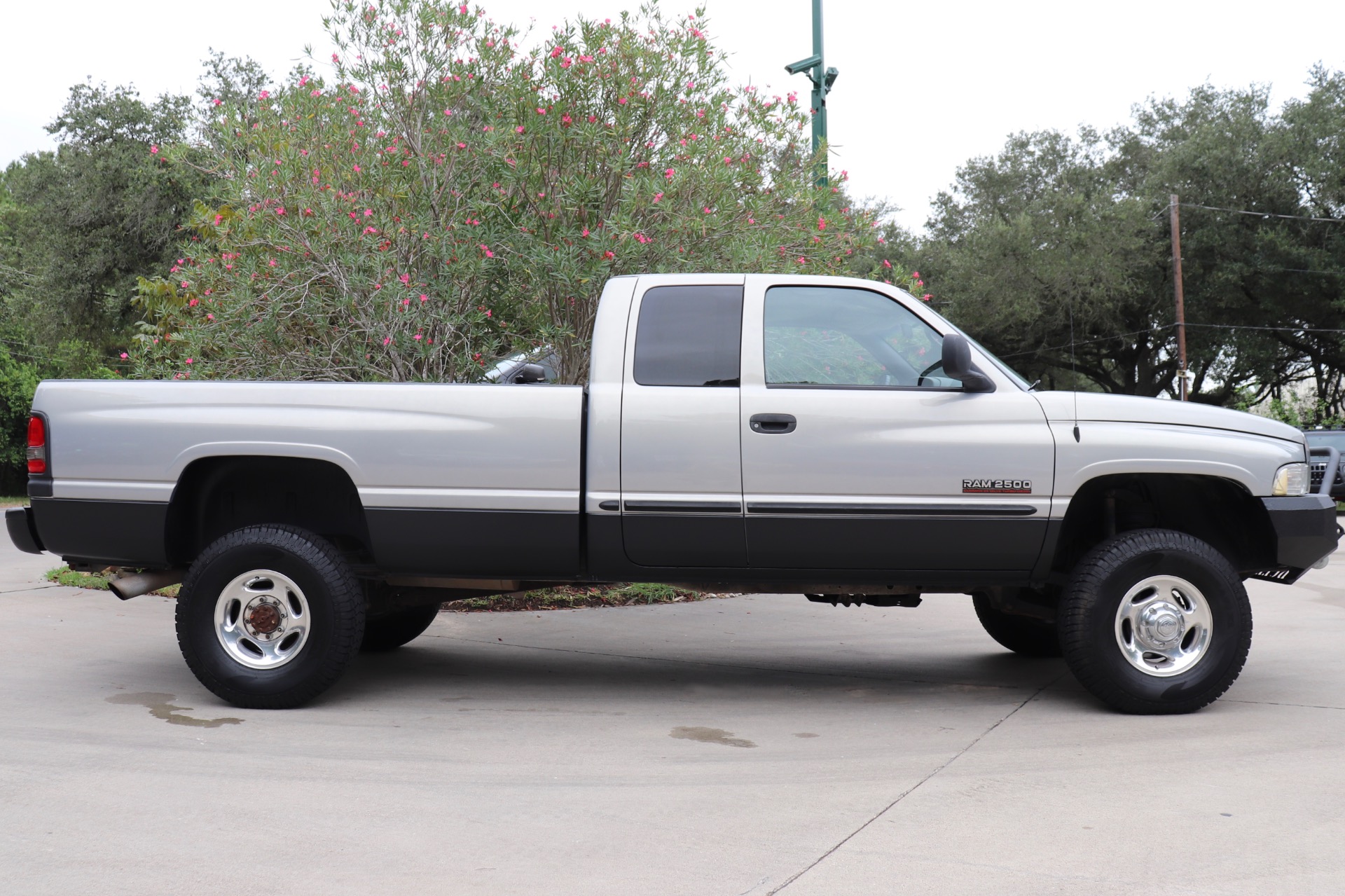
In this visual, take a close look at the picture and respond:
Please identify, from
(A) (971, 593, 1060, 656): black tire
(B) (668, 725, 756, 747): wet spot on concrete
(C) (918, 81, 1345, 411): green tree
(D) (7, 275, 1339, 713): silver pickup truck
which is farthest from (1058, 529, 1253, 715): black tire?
(C) (918, 81, 1345, 411): green tree

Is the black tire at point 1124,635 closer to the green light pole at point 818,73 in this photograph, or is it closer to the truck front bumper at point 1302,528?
the truck front bumper at point 1302,528

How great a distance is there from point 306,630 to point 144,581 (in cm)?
93

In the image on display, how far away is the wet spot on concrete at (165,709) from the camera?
5.36 metres

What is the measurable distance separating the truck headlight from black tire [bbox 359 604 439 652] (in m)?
4.58

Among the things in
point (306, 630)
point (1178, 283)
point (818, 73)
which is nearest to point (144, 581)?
point (306, 630)

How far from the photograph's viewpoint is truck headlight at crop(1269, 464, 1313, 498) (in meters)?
5.58

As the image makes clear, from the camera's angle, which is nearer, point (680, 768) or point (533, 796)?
point (533, 796)

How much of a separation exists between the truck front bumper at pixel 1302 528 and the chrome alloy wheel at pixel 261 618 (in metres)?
4.55

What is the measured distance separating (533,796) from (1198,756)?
2.72m

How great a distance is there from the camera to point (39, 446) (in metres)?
5.74

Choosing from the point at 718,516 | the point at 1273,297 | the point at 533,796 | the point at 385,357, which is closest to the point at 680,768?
the point at 533,796

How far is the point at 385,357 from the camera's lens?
9070mm

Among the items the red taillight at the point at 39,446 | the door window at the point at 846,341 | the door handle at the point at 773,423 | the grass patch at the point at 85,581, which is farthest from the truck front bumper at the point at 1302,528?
the grass patch at the point at 85,581

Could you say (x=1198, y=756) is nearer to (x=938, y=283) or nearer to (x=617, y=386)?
(x=617, y=386)
